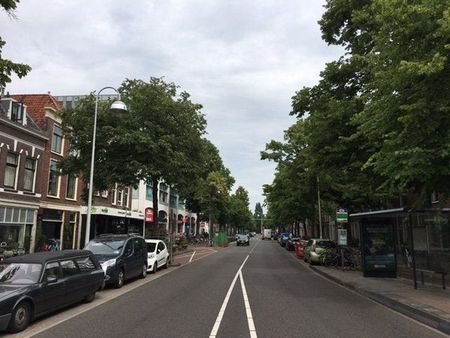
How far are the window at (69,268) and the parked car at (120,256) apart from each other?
3.65 m

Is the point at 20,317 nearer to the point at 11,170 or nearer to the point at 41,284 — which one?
the point at 41,284

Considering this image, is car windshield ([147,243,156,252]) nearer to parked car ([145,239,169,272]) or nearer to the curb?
→ parked car ([145,239,169,272])

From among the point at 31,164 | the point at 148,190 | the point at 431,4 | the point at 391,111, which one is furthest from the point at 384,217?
the point at 148,190

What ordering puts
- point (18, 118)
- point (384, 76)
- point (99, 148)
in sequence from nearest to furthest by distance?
1. point (384, 76)
2. point (99, 148)
3. point (18, 118)

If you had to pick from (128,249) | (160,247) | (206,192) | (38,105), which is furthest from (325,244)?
(206,192)

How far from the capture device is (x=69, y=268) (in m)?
12.1

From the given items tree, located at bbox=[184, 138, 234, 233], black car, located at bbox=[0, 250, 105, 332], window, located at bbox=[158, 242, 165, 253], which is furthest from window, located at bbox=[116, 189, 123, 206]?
black car, located at bbox=[0, 250, 105, 332]

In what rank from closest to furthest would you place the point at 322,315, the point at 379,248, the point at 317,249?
the point at 322,315 < the point at 379,248 < the point at 317,249

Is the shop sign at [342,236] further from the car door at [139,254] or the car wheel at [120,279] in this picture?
the car wheel at [120,279]

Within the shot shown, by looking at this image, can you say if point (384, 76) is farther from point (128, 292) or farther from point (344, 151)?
point (128, 292)

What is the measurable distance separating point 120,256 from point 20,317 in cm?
772

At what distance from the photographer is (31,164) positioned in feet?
96.8

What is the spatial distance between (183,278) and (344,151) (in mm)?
8614

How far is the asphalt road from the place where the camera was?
9.31 meters
